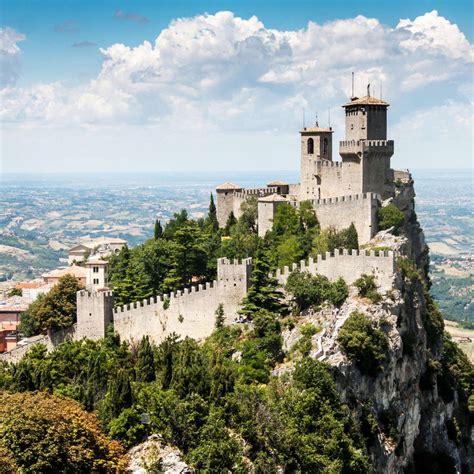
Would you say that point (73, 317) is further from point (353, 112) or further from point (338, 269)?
point (353, 112)

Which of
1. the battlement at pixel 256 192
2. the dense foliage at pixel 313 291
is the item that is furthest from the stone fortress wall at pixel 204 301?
the battlement at pixel 256 192

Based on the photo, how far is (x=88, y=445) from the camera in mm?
29391

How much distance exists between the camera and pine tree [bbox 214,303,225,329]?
43.5 metres

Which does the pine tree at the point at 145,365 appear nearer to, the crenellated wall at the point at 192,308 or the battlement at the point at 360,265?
the crenellated wall at the point at 192,308

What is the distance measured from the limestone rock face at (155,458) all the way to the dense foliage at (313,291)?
12.6m

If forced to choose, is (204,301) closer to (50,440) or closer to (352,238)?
(352,238)

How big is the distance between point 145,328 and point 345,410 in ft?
41.9

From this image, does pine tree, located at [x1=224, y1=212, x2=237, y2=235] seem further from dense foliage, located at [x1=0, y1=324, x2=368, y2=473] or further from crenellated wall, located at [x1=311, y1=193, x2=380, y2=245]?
dense foliage, located at [x1=0, y1=324, x2=368, y2=473]

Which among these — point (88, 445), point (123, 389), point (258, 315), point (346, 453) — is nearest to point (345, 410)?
point (346, 453)

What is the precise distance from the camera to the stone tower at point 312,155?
55.6 meters

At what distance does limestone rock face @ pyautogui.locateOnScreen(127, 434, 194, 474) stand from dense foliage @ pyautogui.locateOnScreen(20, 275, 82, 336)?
17997 millimetres

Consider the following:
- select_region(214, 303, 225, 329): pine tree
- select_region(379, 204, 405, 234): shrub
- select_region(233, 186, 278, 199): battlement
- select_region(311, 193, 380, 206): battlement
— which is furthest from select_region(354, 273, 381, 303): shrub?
select_region(233, 186, 278, 199): battlement

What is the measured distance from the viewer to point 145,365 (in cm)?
3762

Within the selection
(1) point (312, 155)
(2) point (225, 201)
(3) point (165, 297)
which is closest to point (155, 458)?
(3) point (165, 297)
